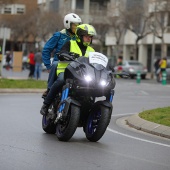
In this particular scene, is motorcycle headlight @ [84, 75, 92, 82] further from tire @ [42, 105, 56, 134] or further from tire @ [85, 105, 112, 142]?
tire @ [42, 105, 56, 134]

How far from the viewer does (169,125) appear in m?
13.3

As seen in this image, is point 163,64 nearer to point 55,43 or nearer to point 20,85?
point 20,85

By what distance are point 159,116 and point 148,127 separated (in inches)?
Answer: 42.2

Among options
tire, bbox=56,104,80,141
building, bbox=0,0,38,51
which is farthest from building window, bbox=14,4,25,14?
tire, bbox=56,104,80,141

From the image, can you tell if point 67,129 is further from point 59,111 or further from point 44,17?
point 44,17

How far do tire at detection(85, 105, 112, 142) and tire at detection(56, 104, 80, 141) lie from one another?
1.15 ft

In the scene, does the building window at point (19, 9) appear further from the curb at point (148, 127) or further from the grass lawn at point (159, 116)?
the curb at point (148, 127)

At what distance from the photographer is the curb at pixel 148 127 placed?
12.8 metres

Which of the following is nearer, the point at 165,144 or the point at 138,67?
the point at 165,144

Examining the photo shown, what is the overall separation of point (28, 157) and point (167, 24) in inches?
2146

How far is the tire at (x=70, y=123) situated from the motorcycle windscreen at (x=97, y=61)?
29.3 inches

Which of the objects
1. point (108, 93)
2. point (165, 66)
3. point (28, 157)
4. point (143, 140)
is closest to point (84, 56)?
point (108, 93)

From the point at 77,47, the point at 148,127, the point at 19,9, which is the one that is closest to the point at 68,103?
the point at 77,47

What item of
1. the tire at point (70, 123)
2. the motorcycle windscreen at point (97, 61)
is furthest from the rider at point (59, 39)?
the tire at point (70, 123)
